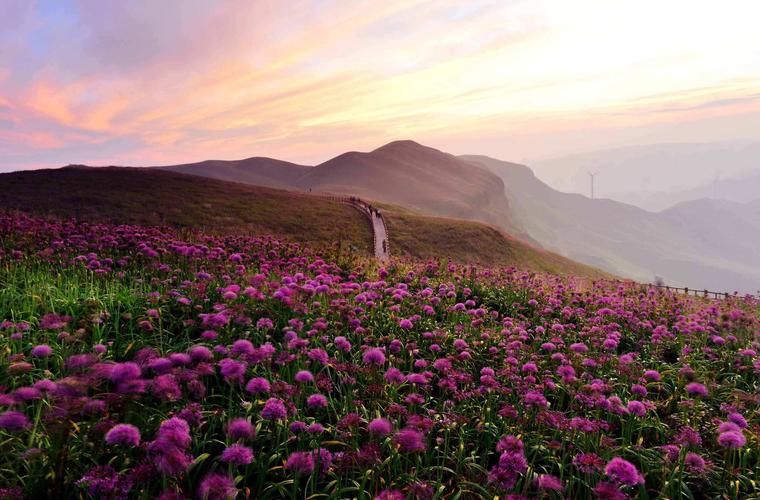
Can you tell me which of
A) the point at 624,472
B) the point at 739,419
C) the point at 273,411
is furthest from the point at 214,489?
the point at 739,419

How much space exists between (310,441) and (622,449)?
3.59 m

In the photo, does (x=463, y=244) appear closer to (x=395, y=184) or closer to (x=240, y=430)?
(x=240, y=430)

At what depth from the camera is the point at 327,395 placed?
19.7 ft

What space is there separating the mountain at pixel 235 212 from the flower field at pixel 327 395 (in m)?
26.9

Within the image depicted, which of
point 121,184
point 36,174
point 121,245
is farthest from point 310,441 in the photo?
point 36,174

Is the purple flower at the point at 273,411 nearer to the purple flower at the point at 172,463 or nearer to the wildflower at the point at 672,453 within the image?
the purple flower at the point at 172,463

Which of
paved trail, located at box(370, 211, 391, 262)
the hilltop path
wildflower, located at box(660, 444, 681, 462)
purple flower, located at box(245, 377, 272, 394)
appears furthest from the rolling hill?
purple flower, located at box(245, 377, 272, 394)

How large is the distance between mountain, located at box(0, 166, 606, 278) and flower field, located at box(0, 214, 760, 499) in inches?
1061

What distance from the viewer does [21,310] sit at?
7.66m

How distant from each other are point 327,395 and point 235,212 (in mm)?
44216

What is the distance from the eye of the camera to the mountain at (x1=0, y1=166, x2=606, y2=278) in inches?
1607

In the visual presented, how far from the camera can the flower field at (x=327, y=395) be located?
144 inches

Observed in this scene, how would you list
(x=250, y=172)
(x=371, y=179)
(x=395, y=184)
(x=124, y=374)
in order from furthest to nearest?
(x=250, y=172)
(x=371, y=179)
(x=395, y=184)
(x=124, y=374)

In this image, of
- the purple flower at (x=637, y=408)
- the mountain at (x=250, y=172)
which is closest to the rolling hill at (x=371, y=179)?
the mountain at (x=250, y=172)
